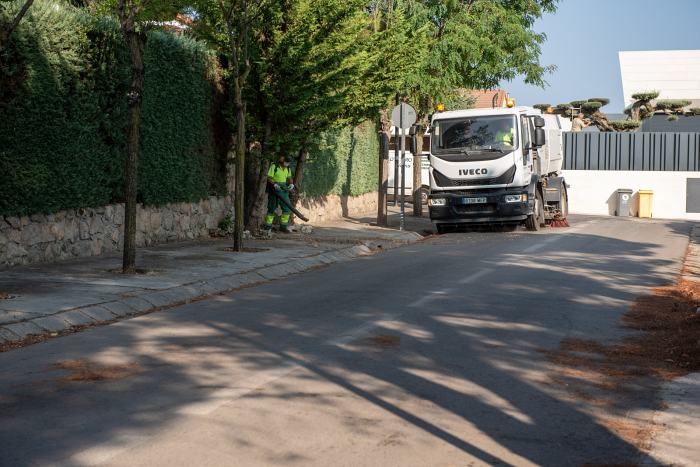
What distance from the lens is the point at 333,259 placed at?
62.1 feet

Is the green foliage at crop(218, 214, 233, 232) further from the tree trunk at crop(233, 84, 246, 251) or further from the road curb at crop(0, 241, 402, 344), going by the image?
the road curb at crop(0, 241, 402, 344)

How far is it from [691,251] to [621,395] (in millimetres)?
15743

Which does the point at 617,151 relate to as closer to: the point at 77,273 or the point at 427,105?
the point at 427,105

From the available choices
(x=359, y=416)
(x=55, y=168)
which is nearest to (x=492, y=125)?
(x=55, y=168)

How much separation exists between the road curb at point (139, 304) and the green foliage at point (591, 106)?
42.6 m

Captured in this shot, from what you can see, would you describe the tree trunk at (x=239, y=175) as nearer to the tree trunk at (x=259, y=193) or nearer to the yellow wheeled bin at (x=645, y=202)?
the tree trunk at (x=259, y=193)

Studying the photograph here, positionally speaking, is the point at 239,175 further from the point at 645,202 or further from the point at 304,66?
the point at 645,202

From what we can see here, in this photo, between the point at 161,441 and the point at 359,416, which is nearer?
the point at 161,441

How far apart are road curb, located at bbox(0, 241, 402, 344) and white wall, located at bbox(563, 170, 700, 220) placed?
30.0 meters

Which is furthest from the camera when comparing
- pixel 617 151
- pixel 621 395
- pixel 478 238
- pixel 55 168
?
pixel 617 151

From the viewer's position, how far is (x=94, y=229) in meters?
17.0

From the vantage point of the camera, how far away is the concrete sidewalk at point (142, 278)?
35.1 feet

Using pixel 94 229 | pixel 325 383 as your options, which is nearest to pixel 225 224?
pixel 94 229

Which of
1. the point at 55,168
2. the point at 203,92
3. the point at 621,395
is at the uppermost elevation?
the point at 203,92
